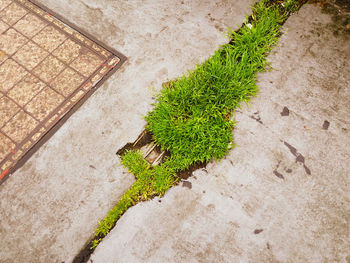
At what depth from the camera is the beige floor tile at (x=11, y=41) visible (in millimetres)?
2668

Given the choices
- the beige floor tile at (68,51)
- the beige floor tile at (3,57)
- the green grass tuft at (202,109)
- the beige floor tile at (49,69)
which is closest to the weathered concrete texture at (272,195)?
the green grass tuft at (202,109)

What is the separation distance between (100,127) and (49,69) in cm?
86

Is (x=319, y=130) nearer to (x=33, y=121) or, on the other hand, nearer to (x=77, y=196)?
(x=77, y=196)

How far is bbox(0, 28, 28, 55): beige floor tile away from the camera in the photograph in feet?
8.75

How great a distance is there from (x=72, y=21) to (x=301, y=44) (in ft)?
7.93

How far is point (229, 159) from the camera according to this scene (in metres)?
2.19

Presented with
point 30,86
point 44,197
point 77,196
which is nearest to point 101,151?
point 77,196

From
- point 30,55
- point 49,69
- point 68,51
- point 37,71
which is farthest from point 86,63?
point 30,55

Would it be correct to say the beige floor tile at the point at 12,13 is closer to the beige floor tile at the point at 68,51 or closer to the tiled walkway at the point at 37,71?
the tiled walkway at the point at 37,71

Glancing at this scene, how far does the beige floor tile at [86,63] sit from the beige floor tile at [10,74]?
53 centimetres

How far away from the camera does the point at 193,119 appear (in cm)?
228

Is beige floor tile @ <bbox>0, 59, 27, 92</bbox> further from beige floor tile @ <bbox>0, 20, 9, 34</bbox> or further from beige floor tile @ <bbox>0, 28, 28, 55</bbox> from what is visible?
beige floor tile @ <bbox>0, 20, 9, 34</bbox>

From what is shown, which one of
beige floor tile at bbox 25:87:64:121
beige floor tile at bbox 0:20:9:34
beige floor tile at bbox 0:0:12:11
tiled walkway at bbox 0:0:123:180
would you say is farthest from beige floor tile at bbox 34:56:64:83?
beige floor tile at bbox 0:0:12:11

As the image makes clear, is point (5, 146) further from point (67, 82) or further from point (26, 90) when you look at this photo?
point (67, 82)
